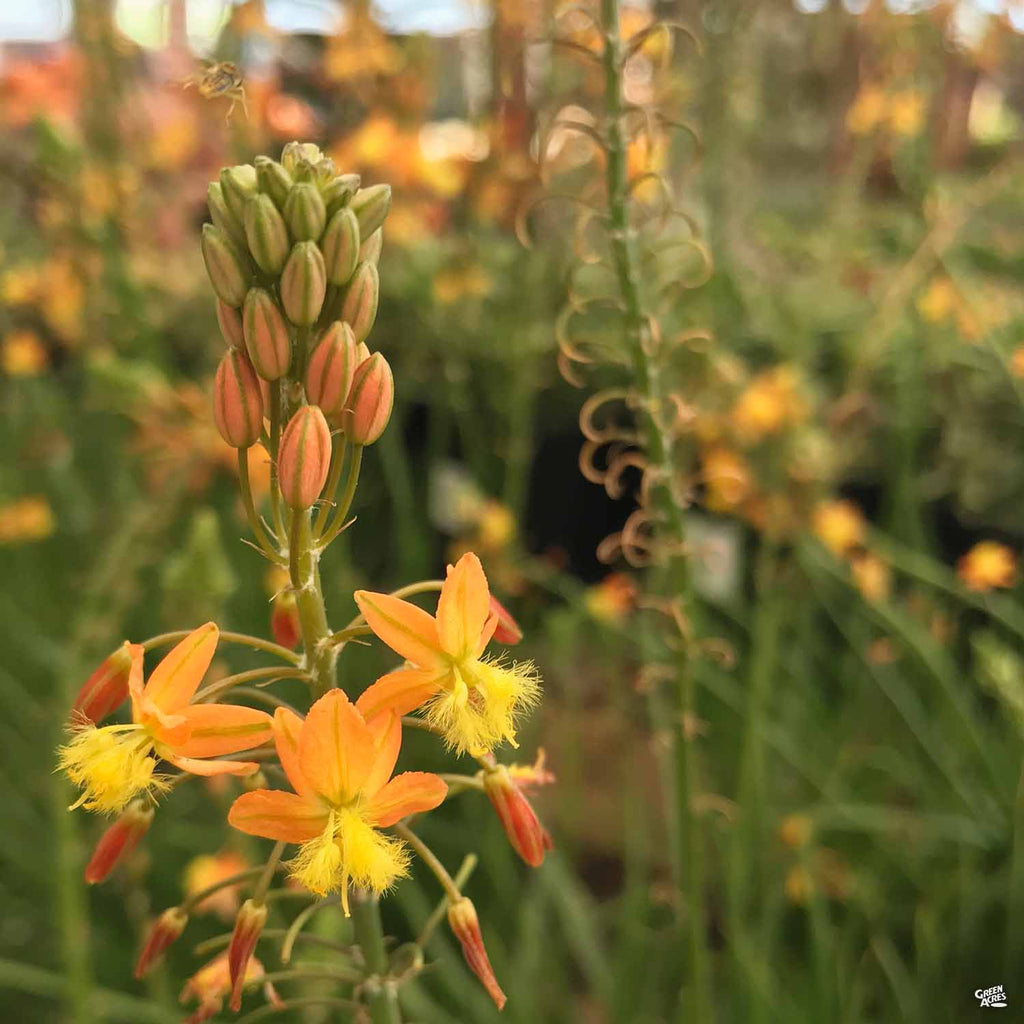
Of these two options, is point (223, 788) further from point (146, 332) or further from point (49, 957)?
point (146, 332)

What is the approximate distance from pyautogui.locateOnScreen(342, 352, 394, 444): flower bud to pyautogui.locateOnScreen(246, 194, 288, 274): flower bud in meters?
0.05

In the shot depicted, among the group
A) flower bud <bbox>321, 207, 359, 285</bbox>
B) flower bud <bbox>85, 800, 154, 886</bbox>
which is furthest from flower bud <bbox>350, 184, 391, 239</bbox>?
flower bud <bbox>85, 800, 154, 886</bbox>

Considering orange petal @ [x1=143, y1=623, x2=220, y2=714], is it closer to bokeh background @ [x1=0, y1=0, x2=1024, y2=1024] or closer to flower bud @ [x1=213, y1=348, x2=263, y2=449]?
flower bud @ [x1=213, y1=348, x2=263, y2=449]

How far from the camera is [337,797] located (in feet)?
1.03

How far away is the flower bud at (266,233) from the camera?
0.32m

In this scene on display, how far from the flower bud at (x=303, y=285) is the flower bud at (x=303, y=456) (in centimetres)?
3

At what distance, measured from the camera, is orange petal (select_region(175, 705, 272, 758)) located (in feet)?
1.01

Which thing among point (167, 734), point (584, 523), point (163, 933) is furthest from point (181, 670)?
point (584, 523)

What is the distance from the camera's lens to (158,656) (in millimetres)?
1149

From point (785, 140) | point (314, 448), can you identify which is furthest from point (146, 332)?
point (785, 140)

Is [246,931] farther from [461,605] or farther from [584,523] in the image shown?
[584,523]

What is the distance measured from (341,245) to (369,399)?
0.05 m

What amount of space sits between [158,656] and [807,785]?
2.60 ft

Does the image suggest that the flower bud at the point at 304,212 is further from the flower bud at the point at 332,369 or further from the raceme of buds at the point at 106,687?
the raceme of buds at the point at 106,687
